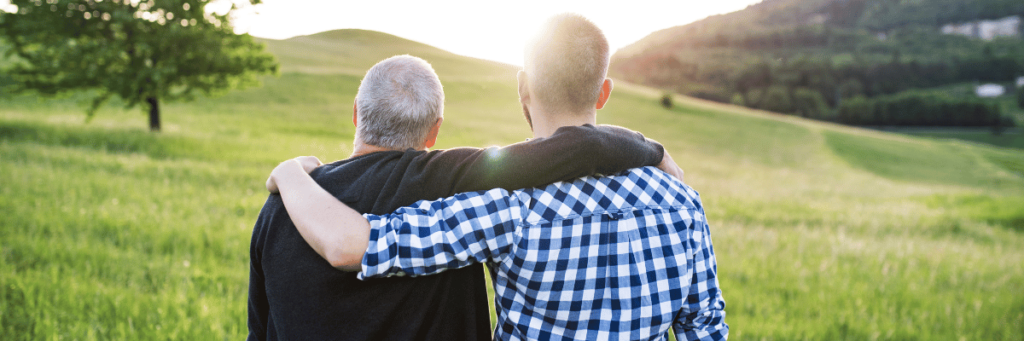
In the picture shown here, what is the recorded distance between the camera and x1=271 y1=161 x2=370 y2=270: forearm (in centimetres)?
160

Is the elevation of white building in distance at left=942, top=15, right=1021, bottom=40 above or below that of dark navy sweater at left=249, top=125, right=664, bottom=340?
above

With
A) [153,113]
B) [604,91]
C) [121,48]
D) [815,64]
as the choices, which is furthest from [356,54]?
[815,64]

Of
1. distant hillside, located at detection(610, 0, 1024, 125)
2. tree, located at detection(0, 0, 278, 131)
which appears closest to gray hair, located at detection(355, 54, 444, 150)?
tree, located at detection(0, 0, 278, 131)

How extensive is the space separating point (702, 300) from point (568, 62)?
1.06 meters

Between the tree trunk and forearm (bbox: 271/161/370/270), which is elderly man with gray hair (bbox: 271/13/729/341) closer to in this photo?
forearm (bbox: 271/161/370/270)

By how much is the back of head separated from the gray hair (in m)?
0.41

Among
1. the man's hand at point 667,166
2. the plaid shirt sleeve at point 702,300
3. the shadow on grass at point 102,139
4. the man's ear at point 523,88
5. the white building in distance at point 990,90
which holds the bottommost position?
the shadow on grass at point 102,139

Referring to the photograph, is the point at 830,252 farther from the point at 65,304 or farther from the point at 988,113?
the point at 988,113

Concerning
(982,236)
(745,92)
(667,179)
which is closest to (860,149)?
(982,236)

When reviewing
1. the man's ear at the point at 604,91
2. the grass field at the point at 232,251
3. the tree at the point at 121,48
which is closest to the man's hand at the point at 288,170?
the man's ear at the point at 604,91

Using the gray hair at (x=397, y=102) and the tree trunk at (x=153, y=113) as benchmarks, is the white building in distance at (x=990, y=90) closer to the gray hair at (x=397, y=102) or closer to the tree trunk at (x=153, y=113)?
the tree trunk at (x=153, y=113)

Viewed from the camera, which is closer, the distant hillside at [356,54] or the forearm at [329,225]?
the forearm at [329,225]

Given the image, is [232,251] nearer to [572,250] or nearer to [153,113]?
[572,250]

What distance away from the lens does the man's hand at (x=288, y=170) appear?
1.80 metres
